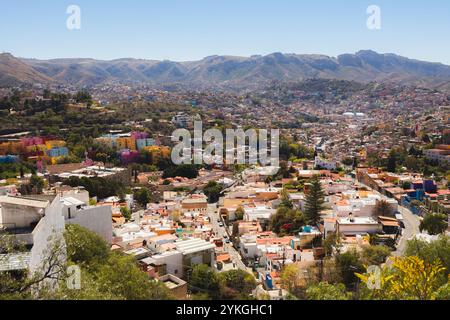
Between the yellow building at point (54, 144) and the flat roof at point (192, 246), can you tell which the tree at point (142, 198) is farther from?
the yellow building at point (54, 144)

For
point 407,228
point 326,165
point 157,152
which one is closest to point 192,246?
point 407,228

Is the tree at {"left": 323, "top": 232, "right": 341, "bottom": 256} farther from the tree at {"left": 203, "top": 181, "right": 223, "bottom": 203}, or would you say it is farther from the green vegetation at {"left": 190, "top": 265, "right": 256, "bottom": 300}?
the tree at {"left": 203, "top": 181, "right": 223, "bottom": 203}

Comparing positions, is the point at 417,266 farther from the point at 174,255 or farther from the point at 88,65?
the point at 88,65

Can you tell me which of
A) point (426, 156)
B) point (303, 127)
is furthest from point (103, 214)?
point (303, 127)

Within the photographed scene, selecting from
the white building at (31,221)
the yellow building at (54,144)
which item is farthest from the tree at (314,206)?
the yellow building at (54,144)

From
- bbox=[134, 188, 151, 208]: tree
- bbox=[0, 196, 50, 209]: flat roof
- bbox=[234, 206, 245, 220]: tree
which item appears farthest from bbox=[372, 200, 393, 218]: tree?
bbox=[0, 196, 50, 209]: flat roof

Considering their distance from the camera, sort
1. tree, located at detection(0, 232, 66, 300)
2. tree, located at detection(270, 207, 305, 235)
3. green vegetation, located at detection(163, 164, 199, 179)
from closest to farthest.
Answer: tree, located at detection(0, 232, 66, 300) < tree, located at detection(270, 207, 305, 235) < green vegetation, located at detection(163, 164, 199, 179)

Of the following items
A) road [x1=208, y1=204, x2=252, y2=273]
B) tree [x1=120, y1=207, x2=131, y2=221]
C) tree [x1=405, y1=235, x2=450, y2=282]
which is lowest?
road [x1=208, y1=204, x2=252, y2=273]

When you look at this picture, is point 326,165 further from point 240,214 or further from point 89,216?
point 89,216
